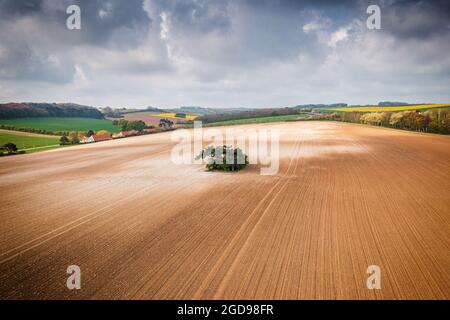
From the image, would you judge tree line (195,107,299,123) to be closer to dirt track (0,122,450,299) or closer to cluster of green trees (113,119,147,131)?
cluster of green trees (113,119,147,131)

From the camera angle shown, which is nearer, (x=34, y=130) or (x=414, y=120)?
(x=34, y=130)

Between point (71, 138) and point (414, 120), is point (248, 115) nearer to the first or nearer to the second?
point (414, 120)

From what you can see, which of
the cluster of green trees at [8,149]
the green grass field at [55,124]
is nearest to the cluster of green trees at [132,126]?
the green grass field at [55,124]

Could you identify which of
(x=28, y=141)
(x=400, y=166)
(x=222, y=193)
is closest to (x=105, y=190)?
(x=222, y=193)

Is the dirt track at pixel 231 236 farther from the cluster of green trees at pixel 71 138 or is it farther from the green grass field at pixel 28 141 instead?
the cluster of green trees at pixel 71 138

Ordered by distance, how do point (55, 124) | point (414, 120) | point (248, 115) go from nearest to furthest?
point (414, 120)
point (55, 124)
point (248, 115)

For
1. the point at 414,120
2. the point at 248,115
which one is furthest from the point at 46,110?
the point at 414,120
